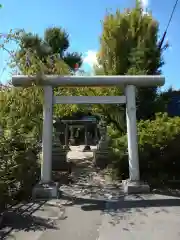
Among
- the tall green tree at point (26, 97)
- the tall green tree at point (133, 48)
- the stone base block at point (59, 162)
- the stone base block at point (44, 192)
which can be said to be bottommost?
the stone base block at point (44, 192)

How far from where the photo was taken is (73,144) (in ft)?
116

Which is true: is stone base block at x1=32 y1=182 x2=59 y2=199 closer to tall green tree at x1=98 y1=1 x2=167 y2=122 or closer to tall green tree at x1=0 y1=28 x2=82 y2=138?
tall green tree at x1=0 y1=28 x2=82 y2=138

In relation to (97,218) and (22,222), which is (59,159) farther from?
(22,222)

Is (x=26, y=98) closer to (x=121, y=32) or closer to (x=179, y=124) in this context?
(x=179, y=124)

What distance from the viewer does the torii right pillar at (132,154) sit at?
8602 mm

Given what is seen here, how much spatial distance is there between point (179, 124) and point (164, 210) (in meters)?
4.68

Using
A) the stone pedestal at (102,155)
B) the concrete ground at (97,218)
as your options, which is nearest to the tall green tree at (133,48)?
the stone pedestal at (102,155)

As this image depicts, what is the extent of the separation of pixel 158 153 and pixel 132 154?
80.8 inches

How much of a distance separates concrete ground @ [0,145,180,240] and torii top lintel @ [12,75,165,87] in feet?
10.5

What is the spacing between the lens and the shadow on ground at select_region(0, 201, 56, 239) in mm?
5564

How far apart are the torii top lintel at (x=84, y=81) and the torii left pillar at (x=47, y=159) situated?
283 mm

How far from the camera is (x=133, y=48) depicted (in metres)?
16.2

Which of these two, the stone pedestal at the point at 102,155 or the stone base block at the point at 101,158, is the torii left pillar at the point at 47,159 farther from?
the stone base block at the point at 101,158

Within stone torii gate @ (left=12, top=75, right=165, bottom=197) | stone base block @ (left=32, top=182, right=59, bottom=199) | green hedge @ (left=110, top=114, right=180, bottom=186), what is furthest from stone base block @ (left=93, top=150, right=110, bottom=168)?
stone base block @ (left=32, top=182, right=59, bottom=199)
